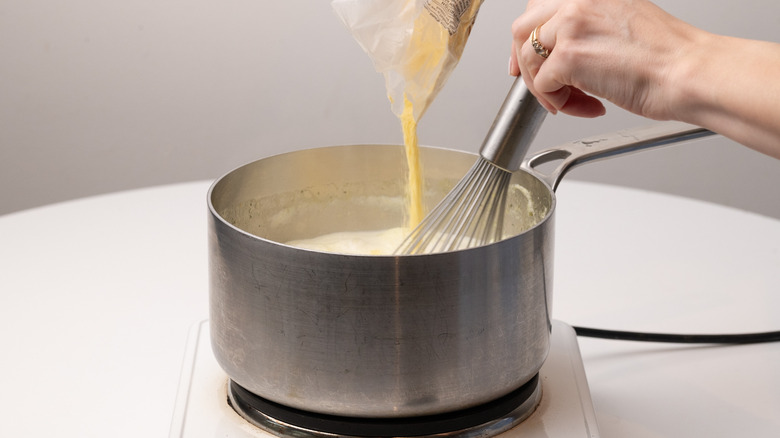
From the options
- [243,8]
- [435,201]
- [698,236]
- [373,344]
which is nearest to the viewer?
[373,344]

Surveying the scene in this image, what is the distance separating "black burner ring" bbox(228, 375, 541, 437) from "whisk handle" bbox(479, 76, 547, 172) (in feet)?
0.55

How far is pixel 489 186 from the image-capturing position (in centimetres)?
67

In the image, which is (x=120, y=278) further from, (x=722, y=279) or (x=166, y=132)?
(x=166, y=132)

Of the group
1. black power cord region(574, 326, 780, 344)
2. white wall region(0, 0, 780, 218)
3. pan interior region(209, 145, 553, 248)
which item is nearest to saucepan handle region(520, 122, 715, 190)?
pan interior region(209, 145, 553, 248)

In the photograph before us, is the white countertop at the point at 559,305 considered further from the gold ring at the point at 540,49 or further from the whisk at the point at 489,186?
the gold ring at the point at 540,49

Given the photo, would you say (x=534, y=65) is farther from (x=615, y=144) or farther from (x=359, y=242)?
(x=359, y=242)

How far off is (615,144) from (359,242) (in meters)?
0.26

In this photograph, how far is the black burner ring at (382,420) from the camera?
58 cm

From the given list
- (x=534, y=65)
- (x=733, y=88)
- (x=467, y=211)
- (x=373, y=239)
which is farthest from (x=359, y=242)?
(x=733, y=88)

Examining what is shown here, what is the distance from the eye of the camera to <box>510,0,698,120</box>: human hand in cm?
59

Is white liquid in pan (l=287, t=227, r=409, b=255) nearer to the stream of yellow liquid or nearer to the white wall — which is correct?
the stream of yellow liquid

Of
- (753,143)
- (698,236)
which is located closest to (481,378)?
(753,143)

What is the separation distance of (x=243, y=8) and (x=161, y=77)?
29 cm

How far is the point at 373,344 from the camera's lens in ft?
1.75
